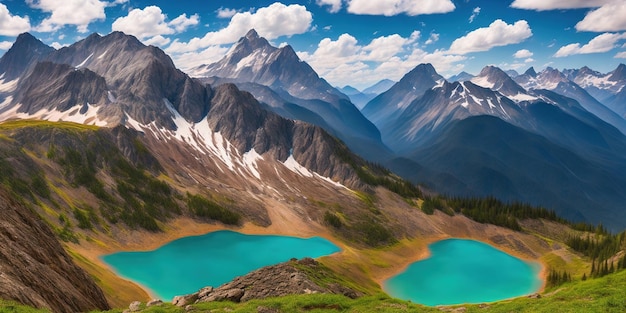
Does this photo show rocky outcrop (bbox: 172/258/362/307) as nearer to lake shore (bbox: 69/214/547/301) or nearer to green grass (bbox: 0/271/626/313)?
green grass (bbox: 0/271/626/313)

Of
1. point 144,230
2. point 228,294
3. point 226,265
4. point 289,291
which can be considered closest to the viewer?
point 228,294

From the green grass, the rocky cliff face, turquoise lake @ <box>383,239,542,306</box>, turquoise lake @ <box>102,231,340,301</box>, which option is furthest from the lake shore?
the green grass

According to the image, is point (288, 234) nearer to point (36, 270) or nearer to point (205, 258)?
point (205, 258)

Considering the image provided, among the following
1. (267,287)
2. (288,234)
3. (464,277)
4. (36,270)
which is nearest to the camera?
(36,270)

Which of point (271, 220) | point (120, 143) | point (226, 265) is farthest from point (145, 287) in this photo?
point (120, 143)

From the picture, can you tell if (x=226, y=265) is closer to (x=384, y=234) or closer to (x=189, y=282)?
(x=189, y=282)

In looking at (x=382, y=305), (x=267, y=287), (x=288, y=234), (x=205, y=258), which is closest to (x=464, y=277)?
(x=288, y=234)

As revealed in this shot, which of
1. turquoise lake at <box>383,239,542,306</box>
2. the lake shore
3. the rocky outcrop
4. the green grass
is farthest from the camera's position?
the lake shore
